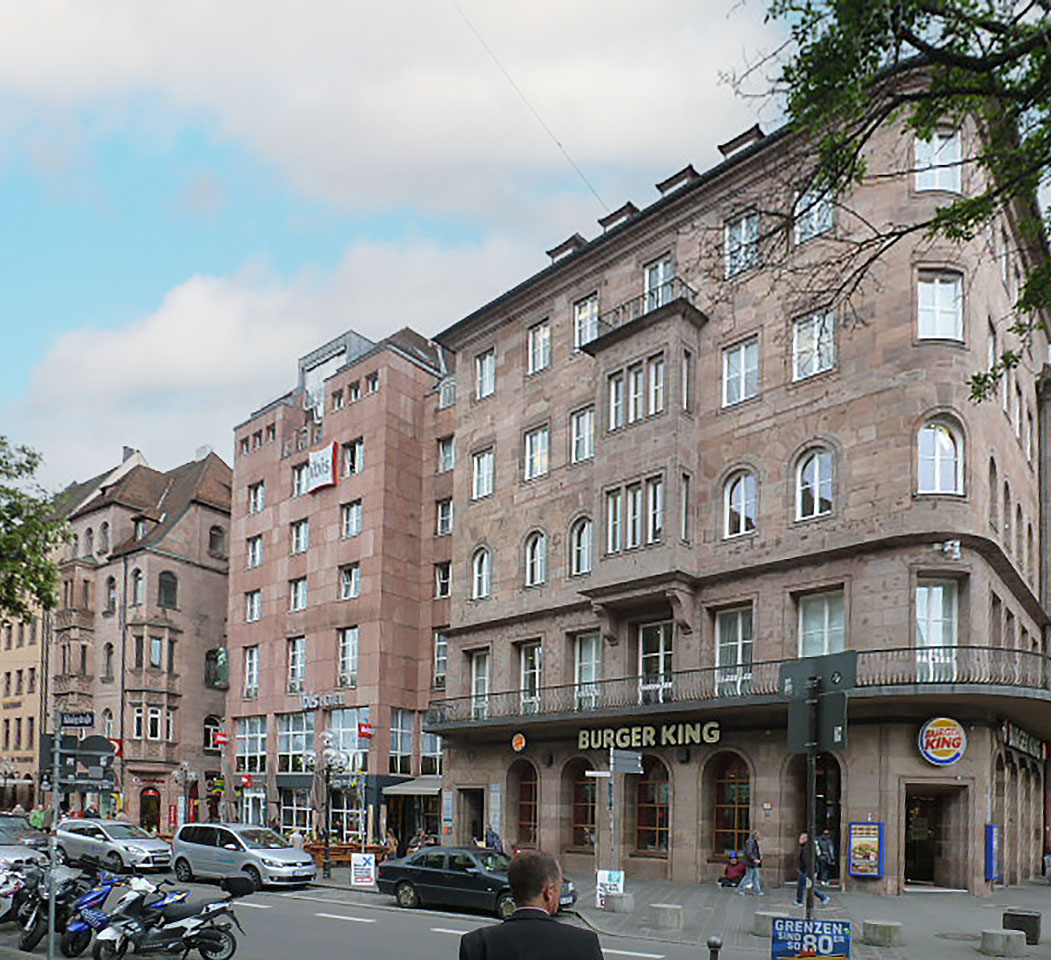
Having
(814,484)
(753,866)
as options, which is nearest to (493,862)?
(753,866)

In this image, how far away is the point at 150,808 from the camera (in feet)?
206

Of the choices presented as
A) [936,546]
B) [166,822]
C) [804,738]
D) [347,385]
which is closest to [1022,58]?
[804,738]

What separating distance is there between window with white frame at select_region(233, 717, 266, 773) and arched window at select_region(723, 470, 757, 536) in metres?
29.0

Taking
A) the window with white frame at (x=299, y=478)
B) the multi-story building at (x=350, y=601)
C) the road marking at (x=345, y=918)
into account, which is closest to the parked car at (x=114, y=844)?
the road marking at (x=345, y=918)

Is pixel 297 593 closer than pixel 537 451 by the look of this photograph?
No

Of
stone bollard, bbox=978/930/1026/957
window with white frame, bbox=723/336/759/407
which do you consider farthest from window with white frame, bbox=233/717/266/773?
stone bollard, bbox=978/930/1026/957

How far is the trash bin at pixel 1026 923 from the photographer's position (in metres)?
20.8

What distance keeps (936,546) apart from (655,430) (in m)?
8.94

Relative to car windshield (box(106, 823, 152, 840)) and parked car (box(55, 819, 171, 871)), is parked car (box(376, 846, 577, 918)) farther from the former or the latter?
car windshield (box(106, 823, 152, 840))

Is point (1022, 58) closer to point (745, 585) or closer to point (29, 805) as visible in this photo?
point (745, 585)

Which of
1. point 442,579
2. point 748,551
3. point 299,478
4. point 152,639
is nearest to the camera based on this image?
point 748,551

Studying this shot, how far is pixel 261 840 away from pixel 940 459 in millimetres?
18376

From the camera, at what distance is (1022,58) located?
36.5 ft

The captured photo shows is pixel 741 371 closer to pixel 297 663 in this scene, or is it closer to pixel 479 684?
pixel 479 684
